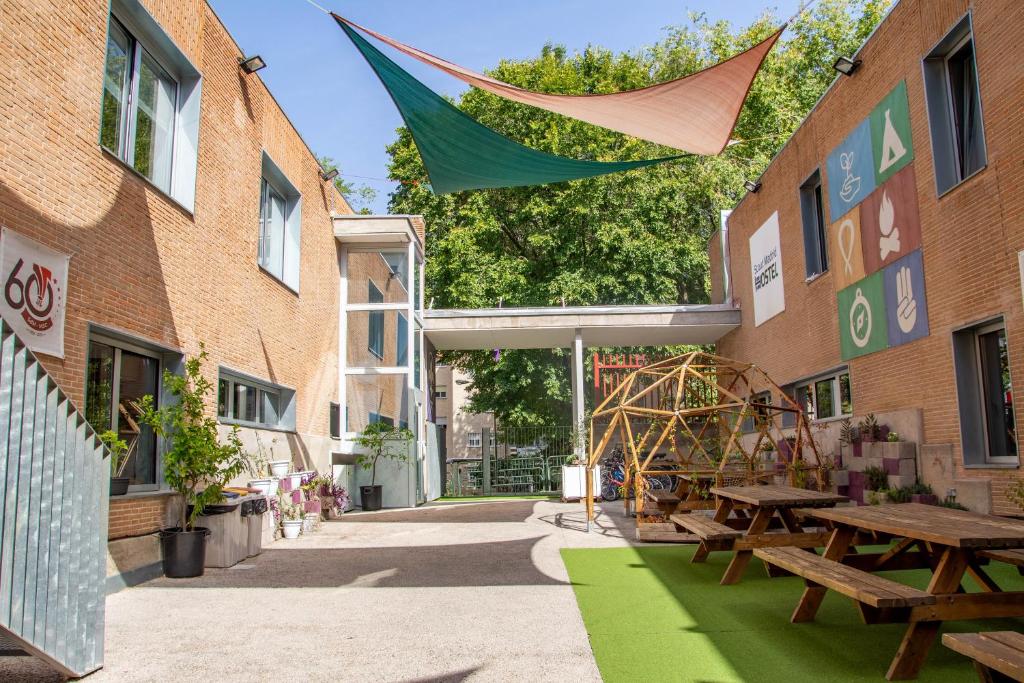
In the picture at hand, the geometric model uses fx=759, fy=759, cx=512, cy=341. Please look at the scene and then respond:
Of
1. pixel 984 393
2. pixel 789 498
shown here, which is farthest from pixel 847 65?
pixel 789 498

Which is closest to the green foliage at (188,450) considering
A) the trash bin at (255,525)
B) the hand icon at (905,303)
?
the trash bin at (255,525)

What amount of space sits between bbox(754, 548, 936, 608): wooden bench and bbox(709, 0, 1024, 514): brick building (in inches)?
161

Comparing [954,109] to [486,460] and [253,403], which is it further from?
[486,460]

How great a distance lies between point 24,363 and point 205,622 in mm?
2349

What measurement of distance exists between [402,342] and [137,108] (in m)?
8.11

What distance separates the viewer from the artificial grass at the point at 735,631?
3.55m

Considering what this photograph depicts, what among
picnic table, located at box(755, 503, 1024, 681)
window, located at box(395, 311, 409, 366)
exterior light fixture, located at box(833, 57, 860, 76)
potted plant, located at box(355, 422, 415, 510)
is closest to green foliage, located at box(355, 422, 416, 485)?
potted plant, located at box(355, 422, 415, 510)

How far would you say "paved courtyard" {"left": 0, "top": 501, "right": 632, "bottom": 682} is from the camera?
383 cm

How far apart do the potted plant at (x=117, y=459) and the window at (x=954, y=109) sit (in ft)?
27.9

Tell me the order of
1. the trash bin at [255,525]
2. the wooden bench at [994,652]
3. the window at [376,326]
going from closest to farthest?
1. the wooden bench at [994,652]
2. the trash bin at [255,525]
3. the window at [376,326]

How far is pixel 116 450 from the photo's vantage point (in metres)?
6.10

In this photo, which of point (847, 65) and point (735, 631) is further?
point (847, 65)

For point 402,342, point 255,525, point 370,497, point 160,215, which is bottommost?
point 370,497

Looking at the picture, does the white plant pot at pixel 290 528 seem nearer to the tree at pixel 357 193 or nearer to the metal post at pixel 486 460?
the metal post at pixel 486 460
